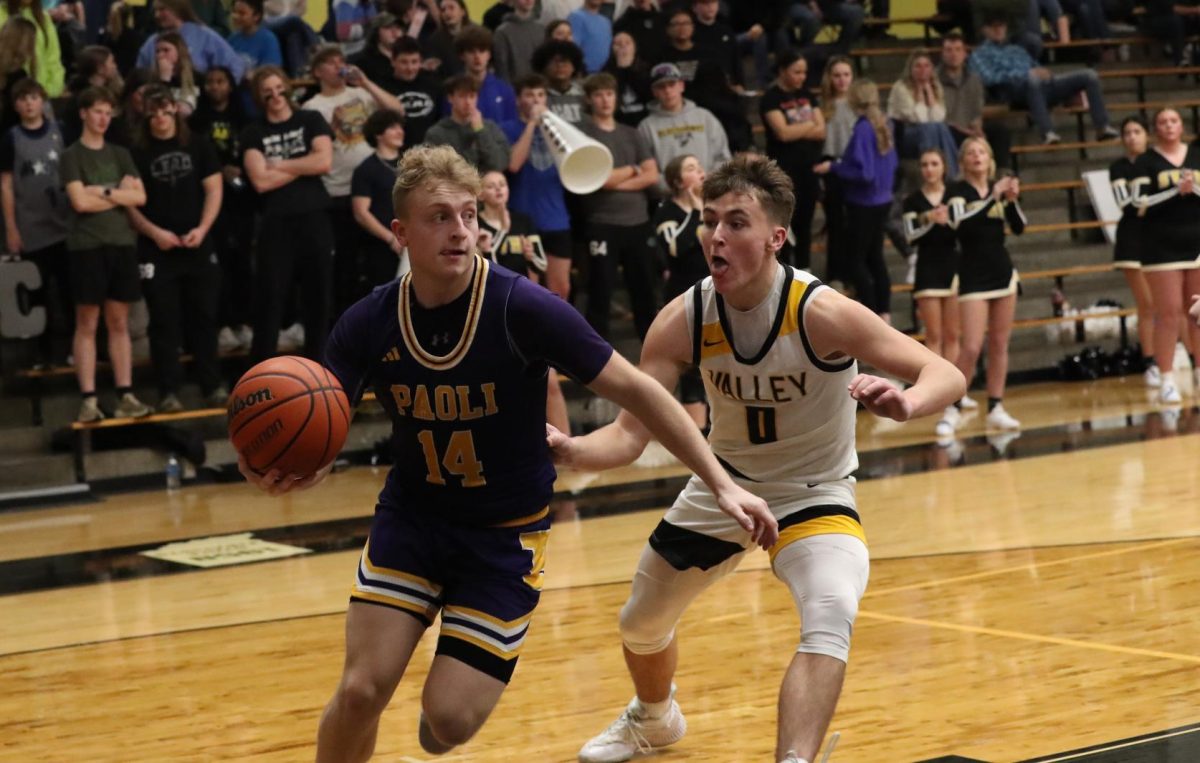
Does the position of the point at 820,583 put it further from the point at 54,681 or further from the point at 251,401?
the point at 54,681

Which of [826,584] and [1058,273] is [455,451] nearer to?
[826,584]

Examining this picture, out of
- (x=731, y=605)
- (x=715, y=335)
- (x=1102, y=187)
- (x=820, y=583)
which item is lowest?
(x=1102, y=187)

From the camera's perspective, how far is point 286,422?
421cm

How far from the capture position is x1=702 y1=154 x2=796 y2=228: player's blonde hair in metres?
4.81

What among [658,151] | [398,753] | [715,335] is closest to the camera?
[715,335]

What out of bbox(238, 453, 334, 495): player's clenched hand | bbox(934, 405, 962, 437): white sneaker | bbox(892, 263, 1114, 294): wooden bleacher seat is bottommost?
bbox(892, 263, 1114, 294): wooden bleacher seat

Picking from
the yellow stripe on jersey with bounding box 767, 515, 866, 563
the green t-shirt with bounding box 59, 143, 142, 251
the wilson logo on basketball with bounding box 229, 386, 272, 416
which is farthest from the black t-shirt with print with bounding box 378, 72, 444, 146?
the wilson logo on basketball with bounding box 229, 386, 272, 416

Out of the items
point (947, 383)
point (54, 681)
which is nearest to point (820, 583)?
point (947, 383)

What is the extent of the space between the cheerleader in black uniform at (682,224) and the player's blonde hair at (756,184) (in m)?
6.44

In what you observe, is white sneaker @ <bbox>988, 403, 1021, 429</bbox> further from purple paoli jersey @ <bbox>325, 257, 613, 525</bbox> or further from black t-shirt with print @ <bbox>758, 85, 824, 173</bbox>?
purple paoli jersey @ <bbox>325, 257, 613, 525</bbox>

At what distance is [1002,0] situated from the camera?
16.9 m

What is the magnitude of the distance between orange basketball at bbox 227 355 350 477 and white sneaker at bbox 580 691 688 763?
1452mm

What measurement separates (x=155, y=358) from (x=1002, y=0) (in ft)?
31.6

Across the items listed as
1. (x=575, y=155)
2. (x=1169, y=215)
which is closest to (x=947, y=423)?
(x=1169, y=215)
